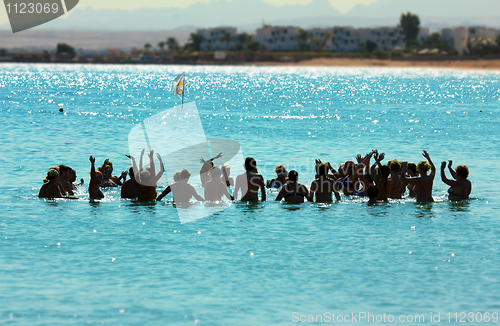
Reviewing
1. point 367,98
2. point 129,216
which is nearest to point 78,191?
point 129,216

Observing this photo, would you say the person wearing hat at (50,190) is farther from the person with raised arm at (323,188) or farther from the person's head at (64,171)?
the person with raised arm at (323,188)

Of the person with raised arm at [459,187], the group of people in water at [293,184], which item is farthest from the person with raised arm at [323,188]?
the person with raised arm at [459,187]

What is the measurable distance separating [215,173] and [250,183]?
43.0 inches

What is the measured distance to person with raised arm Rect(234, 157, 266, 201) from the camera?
18.5 meters

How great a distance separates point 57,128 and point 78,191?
2770cm

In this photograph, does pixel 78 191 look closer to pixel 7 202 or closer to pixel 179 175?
pixel 7 202

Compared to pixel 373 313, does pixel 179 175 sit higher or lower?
higher

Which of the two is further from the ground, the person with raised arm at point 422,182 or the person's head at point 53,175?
the person's head at point 53,175

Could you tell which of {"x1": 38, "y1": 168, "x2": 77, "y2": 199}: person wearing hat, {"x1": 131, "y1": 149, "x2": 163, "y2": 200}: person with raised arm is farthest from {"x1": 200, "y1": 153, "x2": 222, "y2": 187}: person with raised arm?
{"x1": 38, "y1": 168, "x2": 77, "y2": 199}: person wearing hat

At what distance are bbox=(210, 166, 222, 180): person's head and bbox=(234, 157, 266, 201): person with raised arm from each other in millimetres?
591

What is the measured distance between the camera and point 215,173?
63.4 feet

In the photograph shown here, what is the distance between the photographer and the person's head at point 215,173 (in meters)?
19.2

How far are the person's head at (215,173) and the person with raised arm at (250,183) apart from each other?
0.59 meters

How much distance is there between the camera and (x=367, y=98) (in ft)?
314
